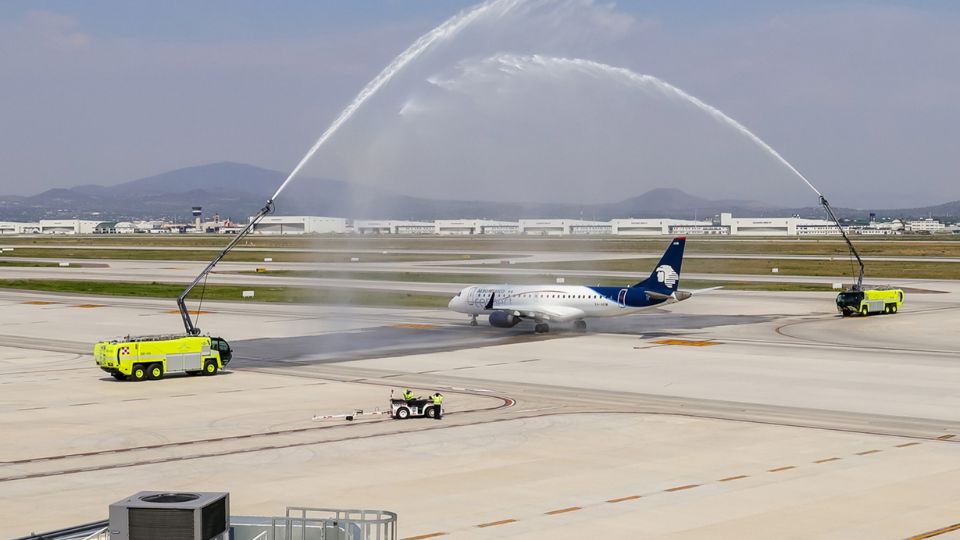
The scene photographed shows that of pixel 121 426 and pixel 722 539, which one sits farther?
pixel 121 426

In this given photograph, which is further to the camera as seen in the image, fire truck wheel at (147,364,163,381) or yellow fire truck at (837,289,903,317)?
yellow fire truck at (837,289,903,317)

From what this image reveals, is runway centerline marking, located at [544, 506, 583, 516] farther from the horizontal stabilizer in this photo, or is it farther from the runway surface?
the horizontal stabilizer

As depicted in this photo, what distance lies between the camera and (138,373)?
5862 cm

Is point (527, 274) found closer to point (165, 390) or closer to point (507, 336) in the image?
point (507, 336)

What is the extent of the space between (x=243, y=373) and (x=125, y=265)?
121 metres

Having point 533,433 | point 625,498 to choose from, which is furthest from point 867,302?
point 625,498

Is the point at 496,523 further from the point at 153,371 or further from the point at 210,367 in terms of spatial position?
the point at 210,367

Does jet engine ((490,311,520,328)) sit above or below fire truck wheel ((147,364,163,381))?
above

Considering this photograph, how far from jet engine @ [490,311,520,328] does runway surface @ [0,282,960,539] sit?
3.94 m

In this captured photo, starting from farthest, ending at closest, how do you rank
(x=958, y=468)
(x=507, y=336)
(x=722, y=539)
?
(x=507, y=336)
(x=958, y=468)
(x=722, y=539)

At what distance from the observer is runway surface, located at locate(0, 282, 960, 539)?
3122 centimetres

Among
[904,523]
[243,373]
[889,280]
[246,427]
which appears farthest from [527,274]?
[904,523]

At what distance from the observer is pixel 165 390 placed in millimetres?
55625

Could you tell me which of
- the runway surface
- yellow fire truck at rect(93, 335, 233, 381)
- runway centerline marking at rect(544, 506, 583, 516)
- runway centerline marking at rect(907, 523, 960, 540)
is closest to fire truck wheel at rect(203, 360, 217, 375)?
yellow fire truck at rect(93, 335, 233, 381)
